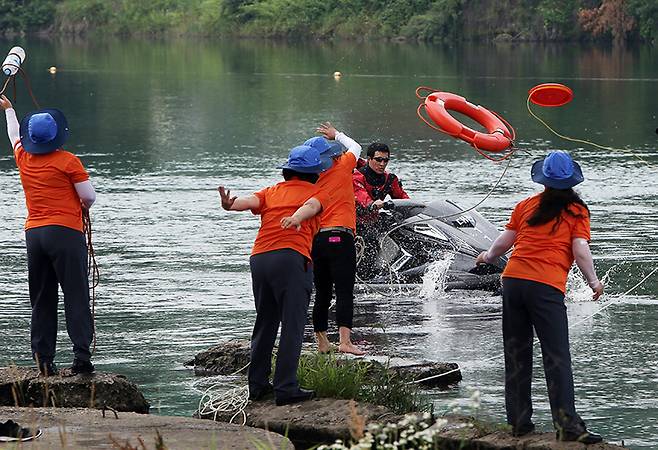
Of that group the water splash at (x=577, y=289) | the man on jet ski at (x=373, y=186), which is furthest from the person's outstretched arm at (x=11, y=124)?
the water splash at (x=577, y=289)

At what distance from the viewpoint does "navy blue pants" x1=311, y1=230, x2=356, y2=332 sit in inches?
511

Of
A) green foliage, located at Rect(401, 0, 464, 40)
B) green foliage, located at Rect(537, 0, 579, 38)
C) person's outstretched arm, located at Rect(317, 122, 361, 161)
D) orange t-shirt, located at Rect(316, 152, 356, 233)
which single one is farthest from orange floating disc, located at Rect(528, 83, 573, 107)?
green foliage, located at Rect(401, 0, 464, 40)

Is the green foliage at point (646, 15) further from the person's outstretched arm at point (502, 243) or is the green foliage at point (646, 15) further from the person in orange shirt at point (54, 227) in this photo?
the person's outstretched arm at point (502, 243)

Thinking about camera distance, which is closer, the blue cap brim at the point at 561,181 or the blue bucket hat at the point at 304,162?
the blue cap brim at the point at 561,181

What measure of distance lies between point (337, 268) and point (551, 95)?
3.75 m

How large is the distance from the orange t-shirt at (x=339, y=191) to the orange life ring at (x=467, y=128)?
10.7 feet

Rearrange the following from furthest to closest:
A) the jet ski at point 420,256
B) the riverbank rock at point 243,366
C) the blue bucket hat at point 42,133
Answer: the jet ski at point 420,256, the riverbank rock at point 243,366, the blue bucket hat at point 42,133

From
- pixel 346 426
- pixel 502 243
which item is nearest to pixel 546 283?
pixel 502 243

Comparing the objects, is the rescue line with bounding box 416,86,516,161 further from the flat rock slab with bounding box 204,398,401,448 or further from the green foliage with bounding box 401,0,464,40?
the green foliage with bounding box 401,0,464,40

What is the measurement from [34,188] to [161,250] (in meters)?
8.44

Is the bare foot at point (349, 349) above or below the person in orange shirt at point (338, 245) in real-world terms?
below

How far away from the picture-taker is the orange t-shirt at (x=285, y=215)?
35.8 ft

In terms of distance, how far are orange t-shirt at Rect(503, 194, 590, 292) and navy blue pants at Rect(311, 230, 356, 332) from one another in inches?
118

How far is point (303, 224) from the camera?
35.9 ft
